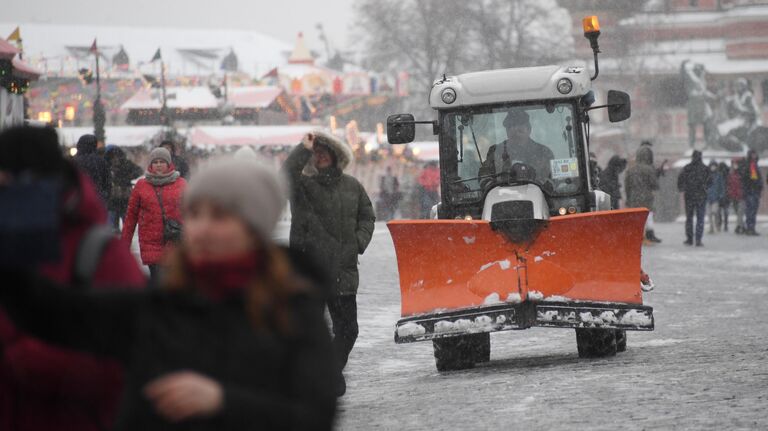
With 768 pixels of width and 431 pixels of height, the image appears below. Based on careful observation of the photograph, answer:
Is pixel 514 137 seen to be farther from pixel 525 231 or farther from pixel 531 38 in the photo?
pixel 531 38

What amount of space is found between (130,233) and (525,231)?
2446 mm

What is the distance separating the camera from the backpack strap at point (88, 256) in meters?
3.01

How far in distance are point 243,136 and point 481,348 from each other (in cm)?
4003

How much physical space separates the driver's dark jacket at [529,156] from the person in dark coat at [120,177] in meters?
8.15

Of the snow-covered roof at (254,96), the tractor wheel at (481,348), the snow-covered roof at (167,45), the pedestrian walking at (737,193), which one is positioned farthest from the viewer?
the snow-covered roof at (167,45)

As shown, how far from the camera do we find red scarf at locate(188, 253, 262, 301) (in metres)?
2.74

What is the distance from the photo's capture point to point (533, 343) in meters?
12.0

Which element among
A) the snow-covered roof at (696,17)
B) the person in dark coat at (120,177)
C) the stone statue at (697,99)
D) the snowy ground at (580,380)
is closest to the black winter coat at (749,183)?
the person in dark coat at (120,177)

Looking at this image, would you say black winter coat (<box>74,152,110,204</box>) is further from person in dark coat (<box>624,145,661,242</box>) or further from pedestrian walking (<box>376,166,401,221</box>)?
pedestrian walking (<box>376,166,401,221</box>)

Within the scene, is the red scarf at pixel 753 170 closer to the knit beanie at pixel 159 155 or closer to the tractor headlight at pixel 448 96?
the tractor headlight at pixel 448 96

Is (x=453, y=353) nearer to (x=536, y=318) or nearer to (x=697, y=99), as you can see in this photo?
(x=536, y=318)

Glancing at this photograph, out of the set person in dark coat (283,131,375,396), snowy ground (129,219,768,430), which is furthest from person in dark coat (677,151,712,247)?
person in dark coat (283,131,375,396)

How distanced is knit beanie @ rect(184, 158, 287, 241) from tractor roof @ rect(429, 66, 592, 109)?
8.25 metres

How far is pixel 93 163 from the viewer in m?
14.6
